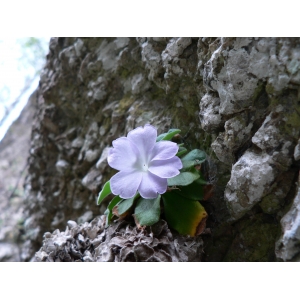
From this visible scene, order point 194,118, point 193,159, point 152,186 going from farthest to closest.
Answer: point 194,118 → point 193,159 → point 152,186

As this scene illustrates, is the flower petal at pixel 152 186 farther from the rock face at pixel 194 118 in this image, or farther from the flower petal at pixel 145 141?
the rock face at pixel 194 118

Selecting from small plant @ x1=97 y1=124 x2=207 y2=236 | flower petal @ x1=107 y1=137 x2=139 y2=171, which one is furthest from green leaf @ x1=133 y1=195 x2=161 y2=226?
flower petal @ x1=107 y1=137 x2=139 y2=171

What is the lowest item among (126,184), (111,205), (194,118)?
(111,205)

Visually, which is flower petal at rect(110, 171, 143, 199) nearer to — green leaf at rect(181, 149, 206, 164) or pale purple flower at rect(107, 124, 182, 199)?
pale purple flower at rect(107, 124, 182, 199)

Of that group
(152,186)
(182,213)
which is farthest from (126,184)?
(182,213)

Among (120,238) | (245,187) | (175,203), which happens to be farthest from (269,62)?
(120,238)

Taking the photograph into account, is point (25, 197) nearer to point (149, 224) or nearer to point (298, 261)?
point (149, 224)

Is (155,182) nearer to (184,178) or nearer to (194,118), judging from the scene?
(184,178)
